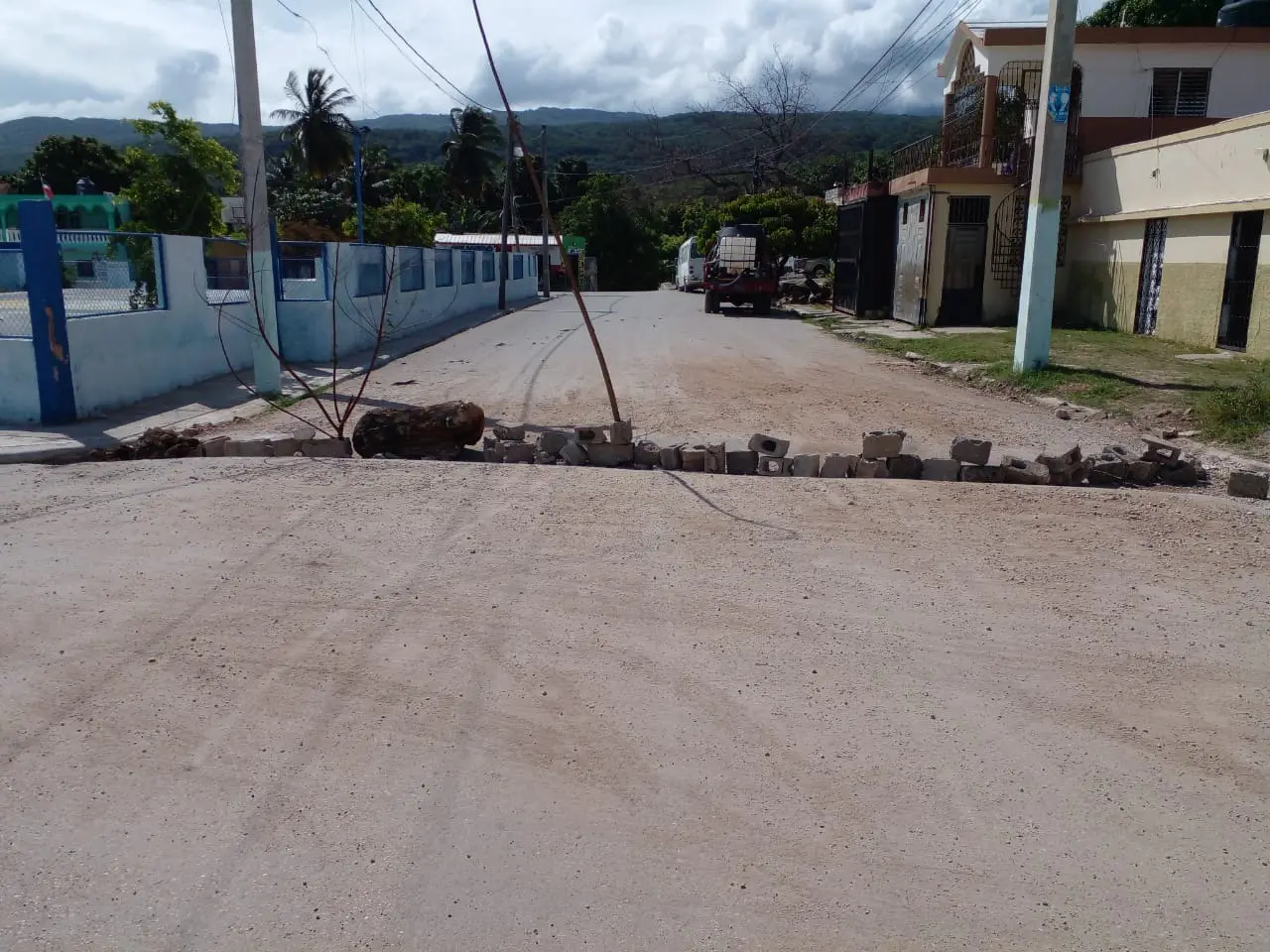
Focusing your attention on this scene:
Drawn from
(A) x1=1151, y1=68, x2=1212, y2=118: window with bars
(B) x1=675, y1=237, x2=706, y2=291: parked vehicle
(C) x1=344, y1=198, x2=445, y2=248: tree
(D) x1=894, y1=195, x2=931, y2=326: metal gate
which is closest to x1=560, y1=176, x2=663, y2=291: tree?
(B) x1=675, y1=237, x2=706, y2=291: parked vehicle

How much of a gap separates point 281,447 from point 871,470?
16.1ft

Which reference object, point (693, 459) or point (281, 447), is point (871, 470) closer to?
point (693, 459)

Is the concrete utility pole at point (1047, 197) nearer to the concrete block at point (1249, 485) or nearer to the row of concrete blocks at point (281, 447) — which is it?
the concrete block at point (1249, 485)

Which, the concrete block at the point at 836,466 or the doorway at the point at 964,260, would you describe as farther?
the doorway at the point at 964,260

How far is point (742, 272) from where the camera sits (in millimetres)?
29312

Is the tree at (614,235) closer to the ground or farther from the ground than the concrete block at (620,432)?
farther from the ground

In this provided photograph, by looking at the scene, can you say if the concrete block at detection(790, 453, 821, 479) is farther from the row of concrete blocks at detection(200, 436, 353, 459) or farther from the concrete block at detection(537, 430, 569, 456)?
the row of concrete blocks at detection(200, 436, 353, 459)

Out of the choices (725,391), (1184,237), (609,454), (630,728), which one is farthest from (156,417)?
(1184,237)

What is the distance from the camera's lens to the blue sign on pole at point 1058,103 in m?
13.2

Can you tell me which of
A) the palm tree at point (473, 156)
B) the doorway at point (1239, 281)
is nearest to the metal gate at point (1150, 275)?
the doorway at point (1239, 281)

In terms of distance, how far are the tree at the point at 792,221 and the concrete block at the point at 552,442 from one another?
108 ft

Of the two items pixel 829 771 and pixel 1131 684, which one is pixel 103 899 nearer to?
pixel 829 771

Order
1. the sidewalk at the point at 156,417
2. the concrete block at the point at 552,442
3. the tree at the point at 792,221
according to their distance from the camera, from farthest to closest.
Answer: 1. the tree at the point at 792,221
2. the sidewalk at the point at 156,417
3. the concrete block at the point at 552,442

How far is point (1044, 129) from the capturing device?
13.5m
